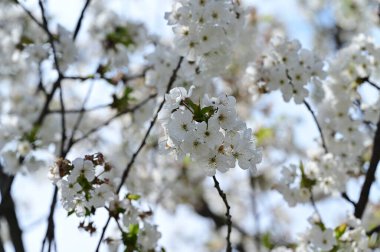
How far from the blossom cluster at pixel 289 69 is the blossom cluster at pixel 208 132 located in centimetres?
146

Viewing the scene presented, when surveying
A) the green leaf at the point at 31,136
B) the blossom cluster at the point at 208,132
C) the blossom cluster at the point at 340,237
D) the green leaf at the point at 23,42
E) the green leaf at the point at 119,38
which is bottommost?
the blossom cluster at the point at 208,132

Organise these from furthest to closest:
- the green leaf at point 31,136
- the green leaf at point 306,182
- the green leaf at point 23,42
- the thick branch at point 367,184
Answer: the green leaf at point 23,42 → the green leaf at point 31,136 → the green leaf at point 306,182 → the thick branch at point 367,184

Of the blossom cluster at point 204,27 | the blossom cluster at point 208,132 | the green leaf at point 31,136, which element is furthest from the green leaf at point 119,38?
the blossom cluster at point 208,132

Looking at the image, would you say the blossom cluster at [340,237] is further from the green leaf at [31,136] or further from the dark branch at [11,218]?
the green leaf at [31,136]

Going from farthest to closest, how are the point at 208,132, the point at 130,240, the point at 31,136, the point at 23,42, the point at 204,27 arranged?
the point at 23,42, the point at 31,136, the point at 204,27, the point at 130,240, the point at 208,132

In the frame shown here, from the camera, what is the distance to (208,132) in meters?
2.41

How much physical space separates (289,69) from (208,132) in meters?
1.70

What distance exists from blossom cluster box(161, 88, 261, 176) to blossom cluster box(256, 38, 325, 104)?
146 cm

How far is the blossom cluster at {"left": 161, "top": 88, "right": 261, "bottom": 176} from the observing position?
2.41m

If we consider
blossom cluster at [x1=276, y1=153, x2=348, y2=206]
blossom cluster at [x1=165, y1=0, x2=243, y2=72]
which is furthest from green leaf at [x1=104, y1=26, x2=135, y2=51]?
blossom cluster at [x1=276, y1=153, x2=348, y2=206]

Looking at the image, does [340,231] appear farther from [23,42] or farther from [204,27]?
[23,42]

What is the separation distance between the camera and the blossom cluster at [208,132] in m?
2.41

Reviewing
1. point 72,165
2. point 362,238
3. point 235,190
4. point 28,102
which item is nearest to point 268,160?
point 235,190

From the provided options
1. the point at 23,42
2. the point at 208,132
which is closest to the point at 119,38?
the point at 23,42
